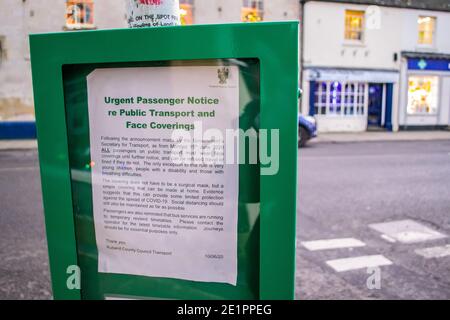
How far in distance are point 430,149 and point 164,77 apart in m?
10.9

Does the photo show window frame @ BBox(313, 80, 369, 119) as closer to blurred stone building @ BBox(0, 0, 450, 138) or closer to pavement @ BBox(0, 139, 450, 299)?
blurred stone building @ BBox(0, 0, 450, 138)

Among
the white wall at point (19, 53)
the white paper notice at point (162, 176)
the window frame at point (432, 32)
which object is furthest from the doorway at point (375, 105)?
the white paper notice at point (162, 176)

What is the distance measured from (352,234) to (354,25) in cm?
1487

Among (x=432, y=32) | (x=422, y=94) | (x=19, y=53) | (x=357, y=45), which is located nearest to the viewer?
(x=19, y=53)

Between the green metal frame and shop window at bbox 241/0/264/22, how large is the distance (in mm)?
15111

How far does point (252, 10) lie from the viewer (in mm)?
15625

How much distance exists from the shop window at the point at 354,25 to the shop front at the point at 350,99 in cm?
150

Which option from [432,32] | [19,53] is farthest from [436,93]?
[19,53]

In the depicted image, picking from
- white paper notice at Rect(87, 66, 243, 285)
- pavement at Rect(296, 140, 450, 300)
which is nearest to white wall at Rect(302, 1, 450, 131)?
pavement at Rect(296, 140, 450, 300)

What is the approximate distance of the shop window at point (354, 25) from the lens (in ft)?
56.2

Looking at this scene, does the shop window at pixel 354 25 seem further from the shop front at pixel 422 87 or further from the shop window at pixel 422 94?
the shop window at pixel 422 94

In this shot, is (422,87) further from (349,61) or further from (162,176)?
(162,176)
